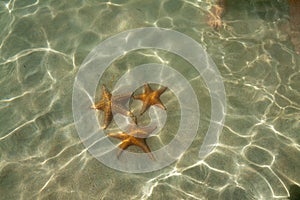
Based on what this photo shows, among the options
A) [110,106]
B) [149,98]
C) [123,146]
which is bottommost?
[123,146]

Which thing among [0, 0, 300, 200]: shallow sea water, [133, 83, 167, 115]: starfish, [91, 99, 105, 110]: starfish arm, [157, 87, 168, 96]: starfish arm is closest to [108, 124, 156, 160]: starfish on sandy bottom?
[0, 0, 300, 200]: shallow sea water

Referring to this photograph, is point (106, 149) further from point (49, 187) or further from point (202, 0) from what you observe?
point (202, 0)

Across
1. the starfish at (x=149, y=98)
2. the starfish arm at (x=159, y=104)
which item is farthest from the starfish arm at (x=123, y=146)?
the starfish arm at (x=159, y=104)

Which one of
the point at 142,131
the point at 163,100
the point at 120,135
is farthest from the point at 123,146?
the point at 163,100

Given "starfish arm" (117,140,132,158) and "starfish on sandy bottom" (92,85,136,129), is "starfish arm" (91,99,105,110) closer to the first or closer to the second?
"starfish on sandy bottom" (92,85,136,129)

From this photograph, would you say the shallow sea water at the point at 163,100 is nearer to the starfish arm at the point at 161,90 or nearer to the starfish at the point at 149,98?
the starfish arm at the point at 161,90

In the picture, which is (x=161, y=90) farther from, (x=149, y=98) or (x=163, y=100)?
(x=149, y=98)
